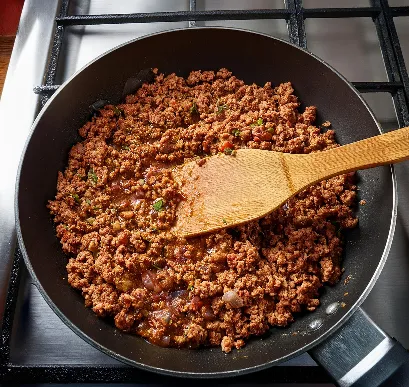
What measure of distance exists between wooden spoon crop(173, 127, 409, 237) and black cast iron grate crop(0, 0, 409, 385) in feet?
1.35

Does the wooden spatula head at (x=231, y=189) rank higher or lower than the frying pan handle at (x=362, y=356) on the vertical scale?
higher

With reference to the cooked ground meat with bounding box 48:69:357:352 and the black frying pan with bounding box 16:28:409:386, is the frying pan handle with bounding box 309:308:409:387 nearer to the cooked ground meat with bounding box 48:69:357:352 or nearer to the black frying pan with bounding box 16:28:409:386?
the black frying pan with bounding box 16:28:409:386

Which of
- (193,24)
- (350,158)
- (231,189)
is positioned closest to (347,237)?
(350,158)

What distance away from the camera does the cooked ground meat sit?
1360mm

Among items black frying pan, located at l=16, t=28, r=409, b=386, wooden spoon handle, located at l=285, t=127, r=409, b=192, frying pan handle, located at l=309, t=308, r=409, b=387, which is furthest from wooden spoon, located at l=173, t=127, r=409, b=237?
frying pan handle, located at l=309, t=308, r=409, b=387

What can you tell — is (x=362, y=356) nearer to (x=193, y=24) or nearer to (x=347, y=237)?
(x=347, y=237)

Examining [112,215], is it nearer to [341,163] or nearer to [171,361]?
[171,361]

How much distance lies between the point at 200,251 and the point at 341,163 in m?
0.48

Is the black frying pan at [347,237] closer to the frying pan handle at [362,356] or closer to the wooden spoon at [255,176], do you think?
the frying pan handle at [362,356]

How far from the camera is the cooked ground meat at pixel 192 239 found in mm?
1360

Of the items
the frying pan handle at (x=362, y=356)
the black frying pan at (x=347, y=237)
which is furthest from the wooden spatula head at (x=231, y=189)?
A: the frying pan handle at (x=362, y=356)

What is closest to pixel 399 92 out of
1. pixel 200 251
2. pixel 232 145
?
pixel 232 145

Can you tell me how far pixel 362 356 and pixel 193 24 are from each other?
1.30 m

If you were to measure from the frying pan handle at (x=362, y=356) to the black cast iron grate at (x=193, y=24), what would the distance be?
0.19m
